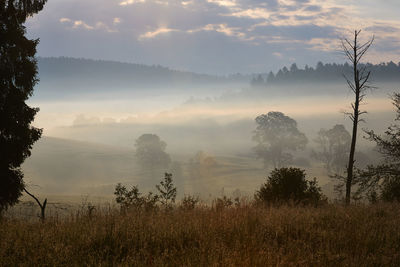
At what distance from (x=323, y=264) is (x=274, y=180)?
10567 millimetres

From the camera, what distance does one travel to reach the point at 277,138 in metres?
86.5

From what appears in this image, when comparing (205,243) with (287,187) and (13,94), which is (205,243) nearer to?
(287,187)

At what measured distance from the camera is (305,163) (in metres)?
99.1

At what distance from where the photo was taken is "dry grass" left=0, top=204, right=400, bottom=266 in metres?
4.77

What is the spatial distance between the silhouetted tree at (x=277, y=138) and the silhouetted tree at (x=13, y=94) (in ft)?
244

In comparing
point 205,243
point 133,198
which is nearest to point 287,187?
point 133,198

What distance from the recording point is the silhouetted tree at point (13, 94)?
13.9 meters

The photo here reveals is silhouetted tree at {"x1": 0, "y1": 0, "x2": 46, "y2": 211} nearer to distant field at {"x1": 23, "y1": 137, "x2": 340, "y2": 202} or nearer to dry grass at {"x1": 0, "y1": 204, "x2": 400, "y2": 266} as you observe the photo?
dry grass at {"x1": 0, "y1": 204, "x2": 400, "y2": 266}

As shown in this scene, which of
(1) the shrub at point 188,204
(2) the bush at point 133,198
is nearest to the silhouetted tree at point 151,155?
(2) the bush at point 133,198

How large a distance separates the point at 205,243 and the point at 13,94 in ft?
39.3

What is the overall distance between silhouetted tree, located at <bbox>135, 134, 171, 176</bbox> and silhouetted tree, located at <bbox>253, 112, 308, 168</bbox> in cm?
2355

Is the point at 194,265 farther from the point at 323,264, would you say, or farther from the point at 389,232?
the point at 389,232

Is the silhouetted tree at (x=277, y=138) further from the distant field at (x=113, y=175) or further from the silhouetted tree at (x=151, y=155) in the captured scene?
the silhouetted tree at (x=151, y=155)

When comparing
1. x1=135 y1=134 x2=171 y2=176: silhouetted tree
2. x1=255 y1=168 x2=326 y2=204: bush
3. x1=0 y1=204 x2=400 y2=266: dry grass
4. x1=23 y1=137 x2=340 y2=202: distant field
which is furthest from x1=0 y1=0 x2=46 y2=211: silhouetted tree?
x1=135 y1=134 x2=171 y2=176: silhouetted tree
